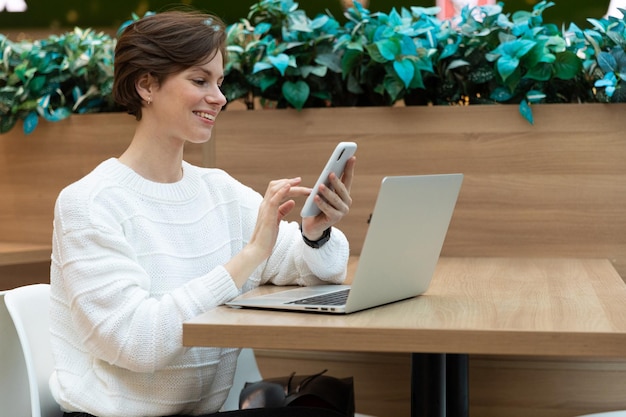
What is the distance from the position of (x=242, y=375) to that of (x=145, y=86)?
70cm

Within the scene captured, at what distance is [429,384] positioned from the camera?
1.76 meters

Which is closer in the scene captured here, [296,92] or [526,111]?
[526,111]

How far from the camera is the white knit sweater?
1.51 metres

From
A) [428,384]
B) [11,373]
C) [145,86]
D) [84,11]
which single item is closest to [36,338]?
[11,373]

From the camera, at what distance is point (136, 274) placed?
157 centimetres

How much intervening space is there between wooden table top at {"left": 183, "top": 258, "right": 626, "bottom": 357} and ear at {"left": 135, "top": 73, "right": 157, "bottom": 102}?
0.50m

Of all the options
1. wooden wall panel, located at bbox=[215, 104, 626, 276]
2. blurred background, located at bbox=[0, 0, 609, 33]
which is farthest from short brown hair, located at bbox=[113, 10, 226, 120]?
blurred background, located at bbox=[0, 0, 609, 33]

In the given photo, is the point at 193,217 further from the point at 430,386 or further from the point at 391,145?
the point at 391,145

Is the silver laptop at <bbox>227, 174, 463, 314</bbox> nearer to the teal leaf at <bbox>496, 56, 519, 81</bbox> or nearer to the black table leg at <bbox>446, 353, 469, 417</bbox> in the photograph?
the black table leg at <bbox>446, 353, 469, 417</bbox>

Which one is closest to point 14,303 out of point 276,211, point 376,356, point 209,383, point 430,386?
point 209,383

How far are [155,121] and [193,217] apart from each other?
21 cm

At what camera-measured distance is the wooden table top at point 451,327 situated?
1.25 meters

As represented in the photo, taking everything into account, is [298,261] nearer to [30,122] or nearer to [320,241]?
[320,241]

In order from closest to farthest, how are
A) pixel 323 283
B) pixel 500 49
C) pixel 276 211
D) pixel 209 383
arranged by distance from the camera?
pixel 276 211, pixel 209 383, pixel 323 283, pixel 500 49
